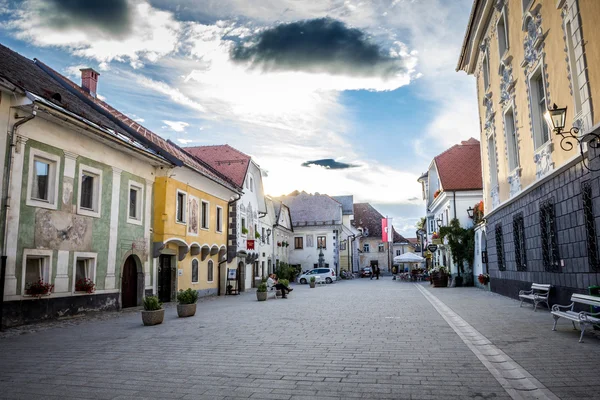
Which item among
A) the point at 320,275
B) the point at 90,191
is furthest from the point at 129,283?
the point at 320,275

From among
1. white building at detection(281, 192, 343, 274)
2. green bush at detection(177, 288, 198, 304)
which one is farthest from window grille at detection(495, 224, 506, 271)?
white building at detection(281, 192, 343, 274)

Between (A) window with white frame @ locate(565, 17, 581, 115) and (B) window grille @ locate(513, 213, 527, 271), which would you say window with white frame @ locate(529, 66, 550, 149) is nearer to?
(B) window grille @ locate(513, 213, 527, 271)

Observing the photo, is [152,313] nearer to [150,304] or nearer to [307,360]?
[150,304]

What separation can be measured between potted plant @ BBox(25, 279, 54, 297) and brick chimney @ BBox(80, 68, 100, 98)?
Answer: 1166 cm

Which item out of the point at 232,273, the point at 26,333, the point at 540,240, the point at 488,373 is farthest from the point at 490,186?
the point at 26,333

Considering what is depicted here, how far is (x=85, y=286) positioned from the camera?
14.9 meters

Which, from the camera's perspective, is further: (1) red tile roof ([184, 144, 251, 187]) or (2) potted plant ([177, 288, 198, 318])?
(1) red tile roof ([184, 144, 251, 187])

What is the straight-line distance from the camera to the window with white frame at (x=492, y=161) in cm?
2111

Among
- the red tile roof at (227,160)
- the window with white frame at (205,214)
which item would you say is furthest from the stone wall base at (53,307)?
the red tile roof at (227,160)

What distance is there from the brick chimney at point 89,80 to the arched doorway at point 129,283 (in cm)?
867

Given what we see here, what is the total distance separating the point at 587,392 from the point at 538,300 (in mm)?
9193

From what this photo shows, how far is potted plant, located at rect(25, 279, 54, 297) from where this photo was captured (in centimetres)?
1259

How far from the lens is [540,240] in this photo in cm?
1455

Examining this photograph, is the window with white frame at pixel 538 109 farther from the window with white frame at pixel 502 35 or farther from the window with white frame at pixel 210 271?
the window with white frame at pixel 210 271
